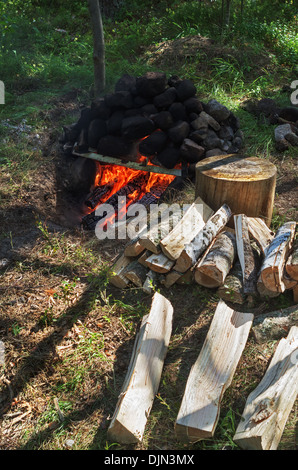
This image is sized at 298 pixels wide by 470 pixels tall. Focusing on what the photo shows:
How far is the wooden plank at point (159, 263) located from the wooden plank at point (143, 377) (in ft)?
1.24

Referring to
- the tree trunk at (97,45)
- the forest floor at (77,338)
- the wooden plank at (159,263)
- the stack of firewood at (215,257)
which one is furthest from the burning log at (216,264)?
the tree trunk at (97,45)

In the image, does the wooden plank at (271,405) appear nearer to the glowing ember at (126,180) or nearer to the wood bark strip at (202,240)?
the wood bark strip at (202,240)

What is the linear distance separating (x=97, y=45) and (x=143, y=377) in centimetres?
578

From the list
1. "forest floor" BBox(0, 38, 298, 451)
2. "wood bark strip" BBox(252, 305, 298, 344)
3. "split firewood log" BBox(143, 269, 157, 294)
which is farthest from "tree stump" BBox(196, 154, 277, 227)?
"wood bark strip" BBox(252, 305, 298, 344)

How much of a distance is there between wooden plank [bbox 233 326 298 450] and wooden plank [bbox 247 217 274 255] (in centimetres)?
120

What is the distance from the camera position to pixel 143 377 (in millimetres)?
2973

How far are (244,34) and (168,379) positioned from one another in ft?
27.1

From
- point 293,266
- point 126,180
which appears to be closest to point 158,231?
point 293,266

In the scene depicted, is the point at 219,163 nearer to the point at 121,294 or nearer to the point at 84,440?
the point at 121,294

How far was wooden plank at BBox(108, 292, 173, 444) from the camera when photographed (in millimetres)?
2689

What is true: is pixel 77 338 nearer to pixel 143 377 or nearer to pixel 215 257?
pixel 143 377
